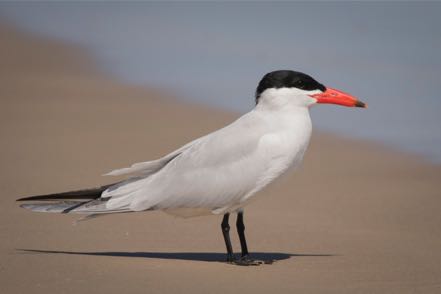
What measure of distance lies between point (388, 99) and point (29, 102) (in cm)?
653

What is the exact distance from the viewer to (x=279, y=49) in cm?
2017

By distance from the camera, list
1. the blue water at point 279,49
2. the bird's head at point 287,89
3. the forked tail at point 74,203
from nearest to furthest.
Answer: the forked tail at point 74,203 < the bird's head at point 287,89 < the blue water at point 279,49

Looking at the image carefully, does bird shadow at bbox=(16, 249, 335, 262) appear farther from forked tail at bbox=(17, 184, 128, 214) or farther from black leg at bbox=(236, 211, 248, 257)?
forked tail at bbox=(17, 184, 128, 214)

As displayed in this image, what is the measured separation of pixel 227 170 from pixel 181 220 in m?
1.75

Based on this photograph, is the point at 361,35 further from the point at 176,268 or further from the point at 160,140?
the point at 176,268

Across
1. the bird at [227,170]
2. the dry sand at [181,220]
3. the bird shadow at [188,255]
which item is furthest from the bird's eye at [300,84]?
the bird shadow at [188,255]

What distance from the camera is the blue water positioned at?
1509cm

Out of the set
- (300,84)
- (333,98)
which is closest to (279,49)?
(333,98)

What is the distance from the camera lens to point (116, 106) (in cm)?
1473

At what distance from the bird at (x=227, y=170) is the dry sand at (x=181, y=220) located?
294 mm

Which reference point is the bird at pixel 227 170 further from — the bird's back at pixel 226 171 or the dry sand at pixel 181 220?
the dry sand at pixel 181 220

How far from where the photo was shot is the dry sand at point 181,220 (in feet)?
21.9

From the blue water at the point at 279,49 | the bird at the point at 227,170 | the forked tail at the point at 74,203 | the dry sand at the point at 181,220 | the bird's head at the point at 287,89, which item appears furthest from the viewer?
the blue water at the point at 279,49

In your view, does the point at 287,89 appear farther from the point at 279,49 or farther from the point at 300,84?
the point at 279,49
